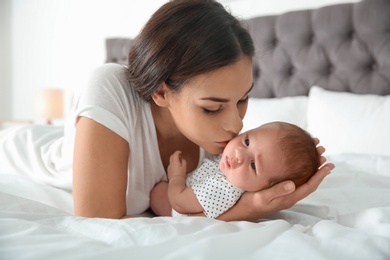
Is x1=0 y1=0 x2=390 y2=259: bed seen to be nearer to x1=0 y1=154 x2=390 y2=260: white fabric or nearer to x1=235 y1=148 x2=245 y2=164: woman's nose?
x1=0 y1=154 x2=390 y2=260: white fabric

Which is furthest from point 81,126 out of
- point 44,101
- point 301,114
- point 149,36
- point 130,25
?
point 44,101

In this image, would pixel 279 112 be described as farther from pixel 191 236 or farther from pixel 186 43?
pixel 191 236

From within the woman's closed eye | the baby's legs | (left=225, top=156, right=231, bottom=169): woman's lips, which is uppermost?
the woman's closed eye

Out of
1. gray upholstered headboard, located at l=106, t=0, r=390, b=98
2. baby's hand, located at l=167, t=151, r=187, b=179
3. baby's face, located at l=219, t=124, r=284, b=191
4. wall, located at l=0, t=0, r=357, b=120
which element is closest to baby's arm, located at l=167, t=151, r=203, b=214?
baby's hand, located at l=167, t=151, r=187, b=179

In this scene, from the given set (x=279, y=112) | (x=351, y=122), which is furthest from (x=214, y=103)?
(x=279, y=112)

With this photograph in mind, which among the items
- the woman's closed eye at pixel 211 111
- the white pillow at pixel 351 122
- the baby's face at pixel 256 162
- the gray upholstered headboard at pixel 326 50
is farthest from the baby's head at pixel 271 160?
the gray upholstered headboard at pixel 326 50

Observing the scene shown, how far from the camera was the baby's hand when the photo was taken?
122cm

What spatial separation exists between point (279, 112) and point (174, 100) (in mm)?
1253

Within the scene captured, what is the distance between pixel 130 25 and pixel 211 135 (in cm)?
279

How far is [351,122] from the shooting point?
1.99 meters

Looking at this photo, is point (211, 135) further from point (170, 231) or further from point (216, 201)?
point (170, 231)

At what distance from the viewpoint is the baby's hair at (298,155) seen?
1.02 metres

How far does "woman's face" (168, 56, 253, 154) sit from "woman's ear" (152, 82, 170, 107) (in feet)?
0.05

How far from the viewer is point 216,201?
3.43 ft
